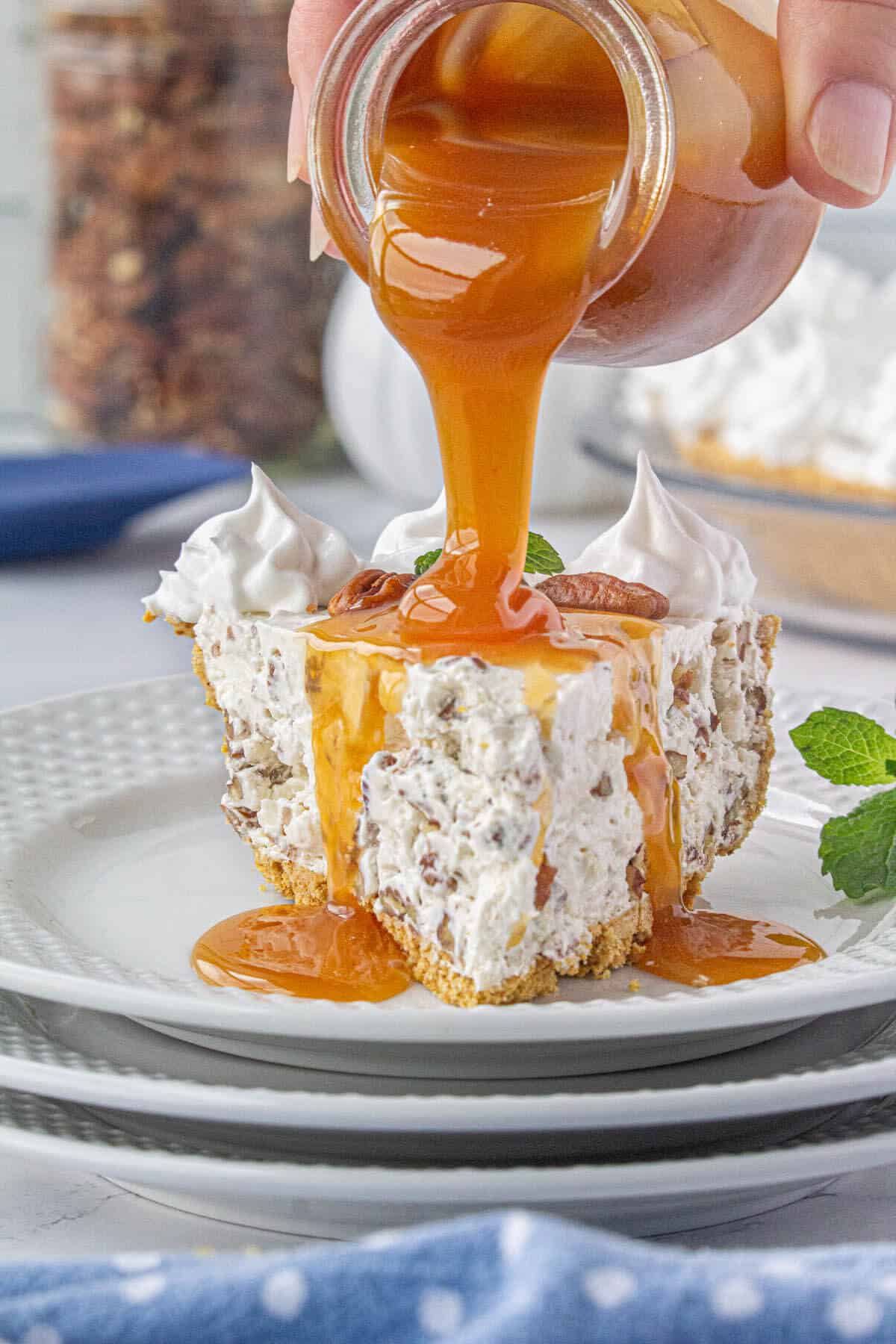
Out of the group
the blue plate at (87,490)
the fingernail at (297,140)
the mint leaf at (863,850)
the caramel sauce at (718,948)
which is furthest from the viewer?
the blue plate at (87,490)

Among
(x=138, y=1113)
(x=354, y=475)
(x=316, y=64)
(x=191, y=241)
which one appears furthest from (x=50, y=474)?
(x=138, y=1113)

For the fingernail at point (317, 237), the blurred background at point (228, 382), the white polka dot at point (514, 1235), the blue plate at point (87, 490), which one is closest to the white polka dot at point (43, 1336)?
the white polka dot at point (514, 1235)

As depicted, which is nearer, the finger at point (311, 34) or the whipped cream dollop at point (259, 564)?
the whipped cream dollop at point (259, 564)

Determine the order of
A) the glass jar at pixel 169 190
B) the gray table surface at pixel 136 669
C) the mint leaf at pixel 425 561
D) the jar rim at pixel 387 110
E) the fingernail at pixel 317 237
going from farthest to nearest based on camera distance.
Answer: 1. the glass jar at pixel 169 190
2. the fingernail at pixel 317 237
3. the mint leaf at pixel 425 561
4. the jar rim at pixel 387 110
5. the gray table surface at pixel 136 669

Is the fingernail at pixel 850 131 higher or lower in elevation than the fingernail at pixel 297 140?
higher

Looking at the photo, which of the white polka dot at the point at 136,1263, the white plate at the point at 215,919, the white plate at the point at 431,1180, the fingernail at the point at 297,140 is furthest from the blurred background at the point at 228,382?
the white polka dot at the point at 136,1263

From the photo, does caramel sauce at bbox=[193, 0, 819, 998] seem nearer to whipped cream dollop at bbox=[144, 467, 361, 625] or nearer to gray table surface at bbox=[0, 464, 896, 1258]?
whipped cream dollop at bbox=[144, 467, 361, 625]

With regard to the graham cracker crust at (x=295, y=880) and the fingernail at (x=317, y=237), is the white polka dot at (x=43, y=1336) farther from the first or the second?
the fingernail at (x=317, y=237)

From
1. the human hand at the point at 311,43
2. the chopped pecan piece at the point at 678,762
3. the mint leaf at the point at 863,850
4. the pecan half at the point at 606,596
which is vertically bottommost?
the mint leaf at the point at 863,850
